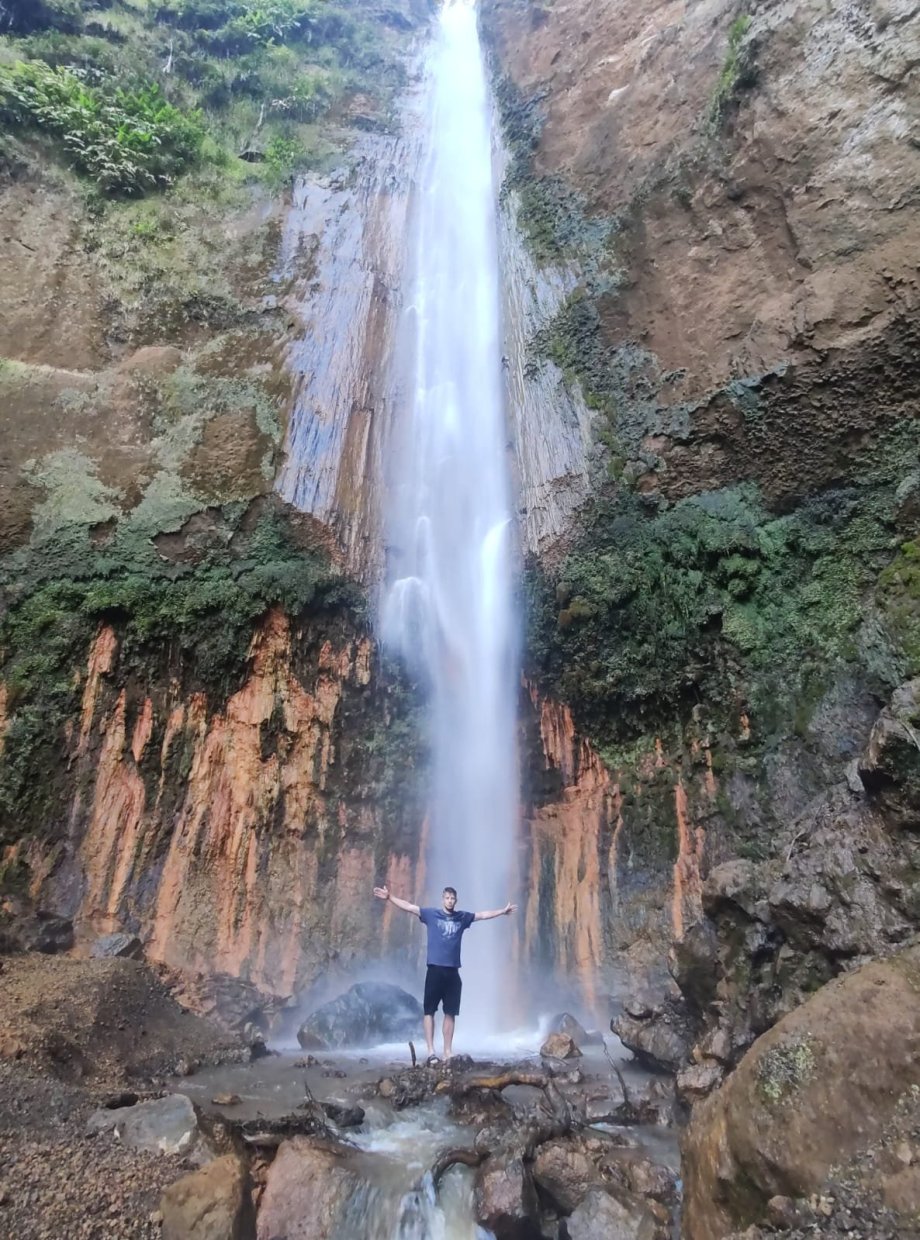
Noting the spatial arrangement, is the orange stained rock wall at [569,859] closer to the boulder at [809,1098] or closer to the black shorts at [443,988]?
the black shorts at [443,988]

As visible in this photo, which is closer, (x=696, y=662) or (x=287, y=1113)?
(x=287, y=1113)

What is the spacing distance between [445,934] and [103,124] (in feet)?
65.2

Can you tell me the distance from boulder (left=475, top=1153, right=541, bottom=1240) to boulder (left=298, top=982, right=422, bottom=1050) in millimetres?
4701

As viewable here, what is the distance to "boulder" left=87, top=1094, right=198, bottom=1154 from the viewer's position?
5.00 metres

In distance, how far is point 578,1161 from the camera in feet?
16.9

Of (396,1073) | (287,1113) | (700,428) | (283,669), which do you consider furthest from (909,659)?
(283,669)

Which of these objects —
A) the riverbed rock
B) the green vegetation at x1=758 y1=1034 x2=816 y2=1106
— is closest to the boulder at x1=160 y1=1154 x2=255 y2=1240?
the green vegetation at x1=758 y1=1034 x2=816 y2=1106

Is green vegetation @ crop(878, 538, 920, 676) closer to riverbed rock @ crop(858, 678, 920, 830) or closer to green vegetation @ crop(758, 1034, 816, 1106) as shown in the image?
riverbed rock @ crop(858, 678, 920, 830)

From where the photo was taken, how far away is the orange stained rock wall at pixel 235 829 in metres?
10.6

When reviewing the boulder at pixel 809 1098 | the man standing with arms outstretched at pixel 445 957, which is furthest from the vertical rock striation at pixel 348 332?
the boulder at pixel 809 1098

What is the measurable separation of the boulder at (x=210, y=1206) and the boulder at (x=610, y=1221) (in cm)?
207

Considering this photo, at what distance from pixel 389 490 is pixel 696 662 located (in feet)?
23.6

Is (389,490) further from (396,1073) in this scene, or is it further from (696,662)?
(396,1073)

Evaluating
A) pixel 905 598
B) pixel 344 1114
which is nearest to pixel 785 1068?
pixel 344 1114
